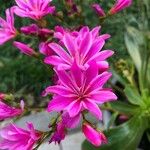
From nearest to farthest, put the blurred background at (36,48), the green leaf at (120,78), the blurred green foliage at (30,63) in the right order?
the green leaf at (120,78) → the blurred background at (36,48) → the blurred green foliage at (30,63)

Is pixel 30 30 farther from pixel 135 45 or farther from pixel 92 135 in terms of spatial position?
pixel 135 45

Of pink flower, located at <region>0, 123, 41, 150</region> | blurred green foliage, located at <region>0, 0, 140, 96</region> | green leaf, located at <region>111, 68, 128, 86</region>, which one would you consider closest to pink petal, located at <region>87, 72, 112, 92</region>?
pink flower, located at <region>0, 123, 41, 150</region>

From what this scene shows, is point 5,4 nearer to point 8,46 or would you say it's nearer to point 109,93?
point 8,46

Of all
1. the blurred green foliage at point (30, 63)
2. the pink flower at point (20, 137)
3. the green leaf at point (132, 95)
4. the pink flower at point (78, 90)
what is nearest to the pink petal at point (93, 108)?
the pink flower at point (78, 90)

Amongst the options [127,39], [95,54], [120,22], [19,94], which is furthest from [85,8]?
[95,54]

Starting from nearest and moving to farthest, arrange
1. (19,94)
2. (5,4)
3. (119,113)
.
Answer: (119,113)
(5,4)
(19,94)

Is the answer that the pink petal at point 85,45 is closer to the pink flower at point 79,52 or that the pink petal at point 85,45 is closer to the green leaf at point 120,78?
the pink flower at point 79,52
